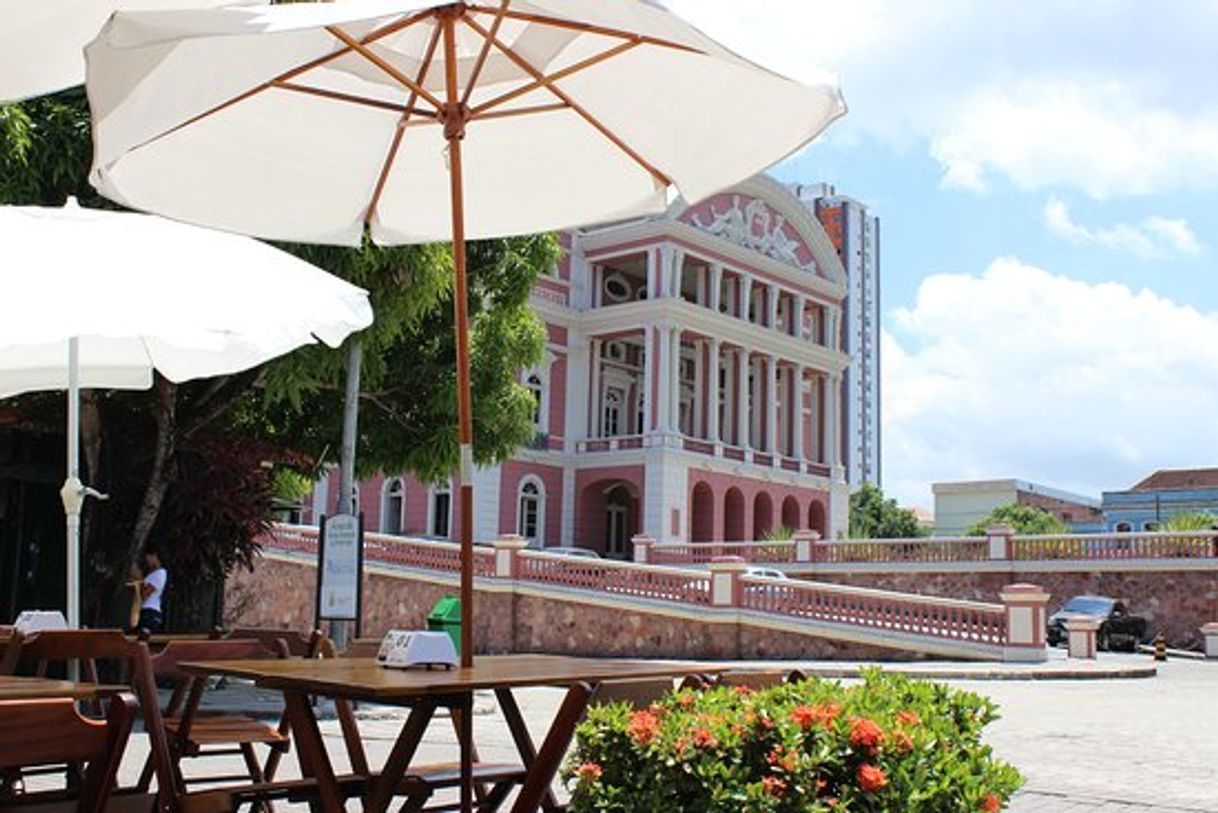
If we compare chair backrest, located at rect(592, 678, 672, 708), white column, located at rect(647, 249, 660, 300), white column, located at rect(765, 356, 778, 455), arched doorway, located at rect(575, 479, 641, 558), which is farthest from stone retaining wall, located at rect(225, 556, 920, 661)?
white column, located at rect(765, 356, 778, 455)

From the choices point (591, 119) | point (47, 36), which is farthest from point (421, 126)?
point (47, 36)

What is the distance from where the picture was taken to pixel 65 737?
304 cm

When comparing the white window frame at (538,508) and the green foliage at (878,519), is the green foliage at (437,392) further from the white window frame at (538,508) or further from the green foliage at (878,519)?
the green foliage at (878,519)

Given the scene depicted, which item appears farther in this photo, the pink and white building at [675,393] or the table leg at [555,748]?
the pink and white building at [675,393]

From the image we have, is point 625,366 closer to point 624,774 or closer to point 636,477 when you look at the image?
point 636,477

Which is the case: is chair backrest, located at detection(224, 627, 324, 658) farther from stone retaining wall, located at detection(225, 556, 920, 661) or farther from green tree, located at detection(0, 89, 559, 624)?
stone retaining wall, located at detection(225, 556, 920, 661)

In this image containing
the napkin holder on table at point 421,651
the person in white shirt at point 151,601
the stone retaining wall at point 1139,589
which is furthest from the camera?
the stone retaining wall at point 1139,589

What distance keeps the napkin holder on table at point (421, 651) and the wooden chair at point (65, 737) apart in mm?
974

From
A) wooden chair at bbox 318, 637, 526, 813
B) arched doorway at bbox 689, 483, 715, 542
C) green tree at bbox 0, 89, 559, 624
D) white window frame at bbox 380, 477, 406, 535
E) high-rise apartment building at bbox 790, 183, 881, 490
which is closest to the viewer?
wooden chair at bbox 318, 637, 526, 813

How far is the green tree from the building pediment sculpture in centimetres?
2782

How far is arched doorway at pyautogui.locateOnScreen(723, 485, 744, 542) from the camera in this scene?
45375mm

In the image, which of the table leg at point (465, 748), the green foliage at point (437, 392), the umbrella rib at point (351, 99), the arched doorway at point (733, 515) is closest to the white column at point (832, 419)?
the arched doorway at point (733, 515)

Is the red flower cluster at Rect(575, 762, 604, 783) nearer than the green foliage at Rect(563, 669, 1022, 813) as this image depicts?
No

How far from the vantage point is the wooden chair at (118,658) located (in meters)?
4.04
